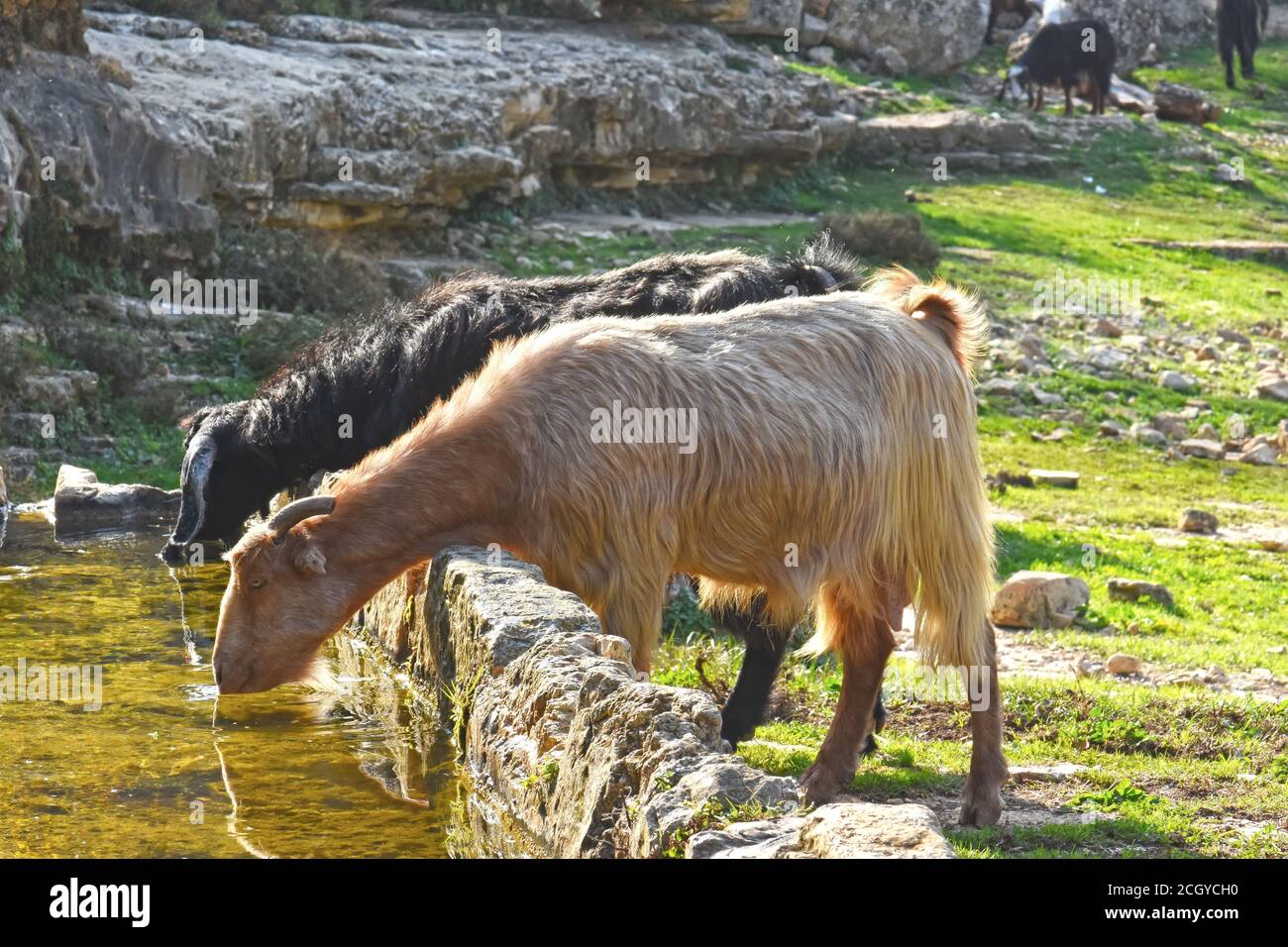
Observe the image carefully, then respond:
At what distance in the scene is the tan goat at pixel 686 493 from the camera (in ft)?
19.0

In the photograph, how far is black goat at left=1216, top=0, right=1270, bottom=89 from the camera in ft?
104

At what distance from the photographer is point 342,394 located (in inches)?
312

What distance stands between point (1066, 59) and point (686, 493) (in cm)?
2466

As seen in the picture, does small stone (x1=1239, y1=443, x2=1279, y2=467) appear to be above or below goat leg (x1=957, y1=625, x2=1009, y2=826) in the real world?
below

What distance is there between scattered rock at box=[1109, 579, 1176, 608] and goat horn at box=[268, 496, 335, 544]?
5.78 metres

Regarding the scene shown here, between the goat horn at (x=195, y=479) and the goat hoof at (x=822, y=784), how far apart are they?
3.71m

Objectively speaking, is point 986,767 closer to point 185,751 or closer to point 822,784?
point 822,784

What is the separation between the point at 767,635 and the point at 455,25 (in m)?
15.7

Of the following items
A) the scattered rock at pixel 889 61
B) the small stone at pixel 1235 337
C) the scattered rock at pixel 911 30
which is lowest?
the small stone at pixel 1235 337

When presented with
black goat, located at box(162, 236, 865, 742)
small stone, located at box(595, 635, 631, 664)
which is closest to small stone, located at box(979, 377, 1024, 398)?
black goat, located at box(162, 236, 865, 742)

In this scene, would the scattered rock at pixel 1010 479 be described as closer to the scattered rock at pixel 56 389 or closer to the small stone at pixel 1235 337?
the small stone at pixel 1235 337

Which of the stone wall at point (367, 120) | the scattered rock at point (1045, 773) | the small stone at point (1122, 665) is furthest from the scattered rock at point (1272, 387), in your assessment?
the scattered rock at point (1045, 773)

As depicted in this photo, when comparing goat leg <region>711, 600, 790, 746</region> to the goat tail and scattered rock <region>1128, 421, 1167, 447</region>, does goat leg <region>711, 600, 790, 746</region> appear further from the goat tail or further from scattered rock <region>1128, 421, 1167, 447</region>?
scattered rock <region>1128, 421, 1167, 447</region>

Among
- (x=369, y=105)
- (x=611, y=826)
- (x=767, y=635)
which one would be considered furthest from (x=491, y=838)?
(x=369, y=105)
